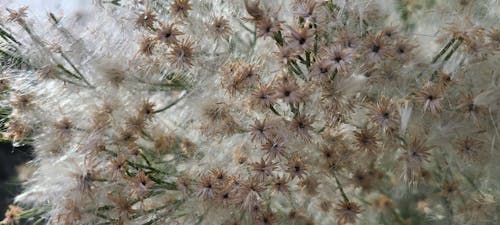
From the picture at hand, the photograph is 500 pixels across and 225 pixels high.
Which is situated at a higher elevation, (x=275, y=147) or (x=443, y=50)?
(x=443, y=50)

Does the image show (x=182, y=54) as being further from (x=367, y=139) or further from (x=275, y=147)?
(x=367, y=139)

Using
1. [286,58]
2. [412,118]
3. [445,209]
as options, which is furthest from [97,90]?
[445,209]

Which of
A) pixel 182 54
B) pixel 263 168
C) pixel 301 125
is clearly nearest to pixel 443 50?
pixel 301 125

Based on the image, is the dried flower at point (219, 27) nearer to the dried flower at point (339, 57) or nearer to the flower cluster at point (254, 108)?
the flower cluster at point (254, 108)

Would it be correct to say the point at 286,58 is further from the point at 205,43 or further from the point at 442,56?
the point at 442,56

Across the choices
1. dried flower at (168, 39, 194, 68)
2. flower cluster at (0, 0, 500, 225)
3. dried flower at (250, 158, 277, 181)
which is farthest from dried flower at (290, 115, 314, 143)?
dried flower at (168, 39, 194, 68)

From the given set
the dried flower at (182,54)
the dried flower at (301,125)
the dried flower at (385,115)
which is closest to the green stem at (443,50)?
the dried flower at (385,115)

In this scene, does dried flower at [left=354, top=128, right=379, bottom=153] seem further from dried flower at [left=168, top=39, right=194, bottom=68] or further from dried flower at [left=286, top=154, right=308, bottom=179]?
dried flower at [left=168, top=39, right=194, bottom=68]

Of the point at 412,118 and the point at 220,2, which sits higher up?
the point at 220,2
